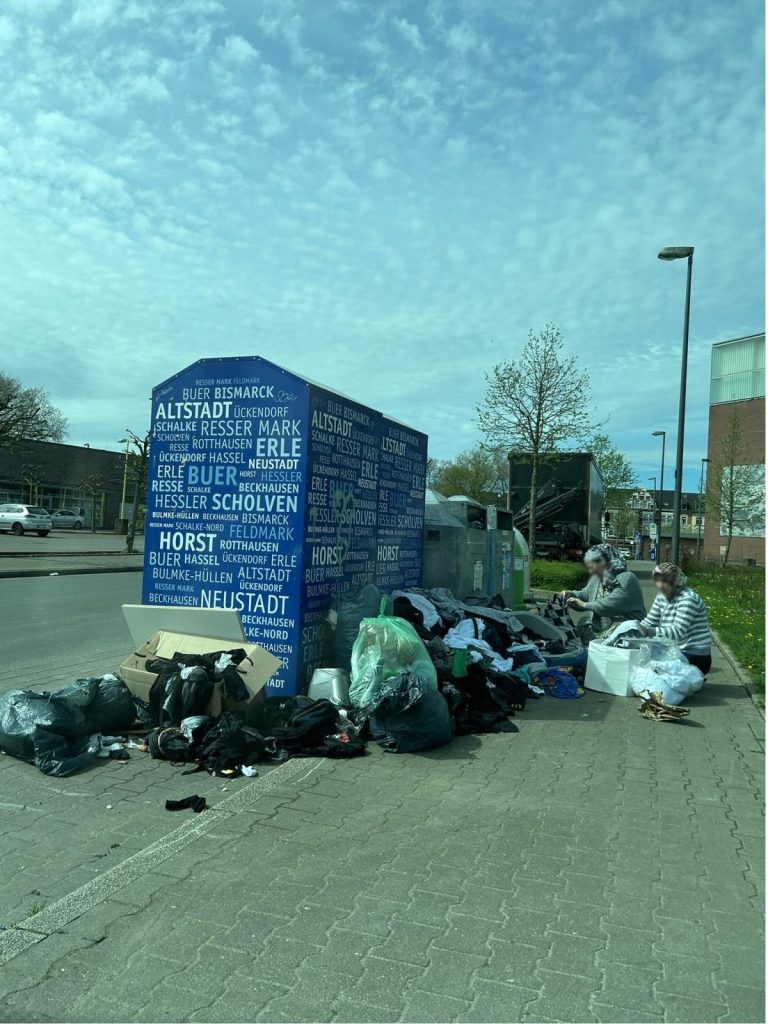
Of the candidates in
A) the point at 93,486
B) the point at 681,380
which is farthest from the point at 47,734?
the point at 93,486

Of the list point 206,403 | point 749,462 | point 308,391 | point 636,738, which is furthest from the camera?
point 749,462

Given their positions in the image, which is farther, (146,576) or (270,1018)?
(146,576)

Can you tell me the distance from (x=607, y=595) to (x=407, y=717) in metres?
4.28

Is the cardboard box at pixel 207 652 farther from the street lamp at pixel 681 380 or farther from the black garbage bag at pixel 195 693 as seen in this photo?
the street lamp at pixel 681 380

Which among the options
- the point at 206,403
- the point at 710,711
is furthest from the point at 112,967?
the point at 710,711

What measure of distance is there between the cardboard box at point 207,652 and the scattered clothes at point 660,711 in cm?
318

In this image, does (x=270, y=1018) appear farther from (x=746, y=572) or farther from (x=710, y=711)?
(x=746, y=572)

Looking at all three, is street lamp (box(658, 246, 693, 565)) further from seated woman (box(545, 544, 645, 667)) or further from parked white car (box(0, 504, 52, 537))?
parked white car (box(0, 504, 52, 537))

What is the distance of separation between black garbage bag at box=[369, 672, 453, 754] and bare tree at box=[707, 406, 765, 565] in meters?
31.9

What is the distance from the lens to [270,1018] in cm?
269

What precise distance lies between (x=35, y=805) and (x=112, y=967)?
6.39 ft

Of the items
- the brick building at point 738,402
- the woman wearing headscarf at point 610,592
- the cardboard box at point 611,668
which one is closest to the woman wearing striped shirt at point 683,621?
the cardboard box at point 611,668

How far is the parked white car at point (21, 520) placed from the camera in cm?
4434

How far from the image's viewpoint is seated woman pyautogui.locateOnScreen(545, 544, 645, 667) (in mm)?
9266
